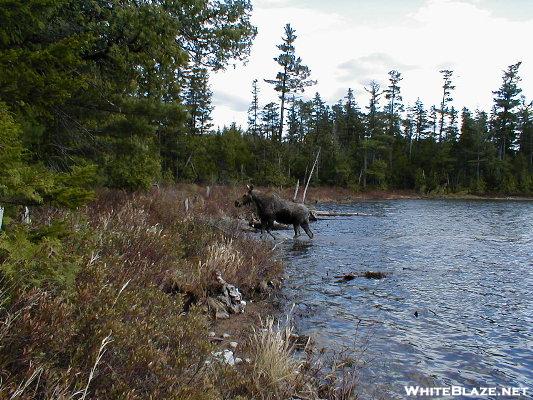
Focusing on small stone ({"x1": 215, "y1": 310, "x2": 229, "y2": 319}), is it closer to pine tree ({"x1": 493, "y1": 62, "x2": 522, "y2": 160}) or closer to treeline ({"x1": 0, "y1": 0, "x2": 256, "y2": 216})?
treeline ({"x1": 0, "y1": 0, "x2": 256, "y2": 216})

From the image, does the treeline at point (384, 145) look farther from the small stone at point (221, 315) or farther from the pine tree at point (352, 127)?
the small stone at point (221, 315)

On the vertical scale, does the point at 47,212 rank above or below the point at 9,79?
below

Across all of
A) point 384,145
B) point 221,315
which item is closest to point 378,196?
point 384,145

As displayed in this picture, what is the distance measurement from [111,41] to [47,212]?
13.8ft

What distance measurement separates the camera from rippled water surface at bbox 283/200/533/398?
5.54 metres

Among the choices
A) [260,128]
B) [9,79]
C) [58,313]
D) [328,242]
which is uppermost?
[260,128]

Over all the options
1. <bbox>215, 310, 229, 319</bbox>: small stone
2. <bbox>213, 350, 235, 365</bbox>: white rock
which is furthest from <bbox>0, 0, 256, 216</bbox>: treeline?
<bbox>213, 350, 235, 365</bbox>: white rock

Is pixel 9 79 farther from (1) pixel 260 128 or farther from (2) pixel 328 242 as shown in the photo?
(1) pixel 260 128

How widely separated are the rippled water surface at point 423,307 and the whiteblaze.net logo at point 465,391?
11 centimetres

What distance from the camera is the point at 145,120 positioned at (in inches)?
393

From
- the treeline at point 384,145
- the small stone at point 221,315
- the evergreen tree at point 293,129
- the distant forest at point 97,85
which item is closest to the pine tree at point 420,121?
the treeline at point 384,145

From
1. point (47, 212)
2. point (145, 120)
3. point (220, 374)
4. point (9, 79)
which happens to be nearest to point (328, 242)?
point (145, 120)

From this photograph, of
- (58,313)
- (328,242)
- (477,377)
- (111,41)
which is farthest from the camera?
(328,242)

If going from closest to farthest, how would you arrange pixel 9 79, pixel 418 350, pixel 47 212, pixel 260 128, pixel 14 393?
1. pixel 14 393
2. pixel 9 79
3. pixel 418 350
4. pixel 47 212
5. pixel 260 128
